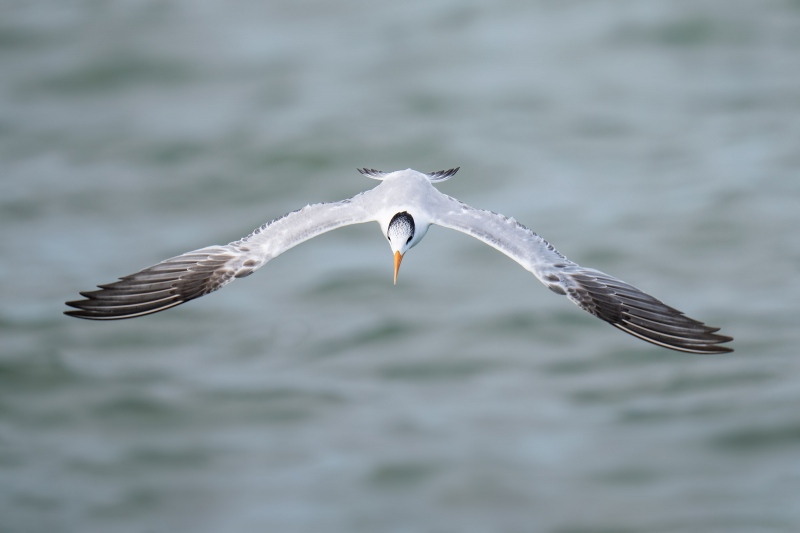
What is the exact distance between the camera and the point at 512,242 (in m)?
14.8

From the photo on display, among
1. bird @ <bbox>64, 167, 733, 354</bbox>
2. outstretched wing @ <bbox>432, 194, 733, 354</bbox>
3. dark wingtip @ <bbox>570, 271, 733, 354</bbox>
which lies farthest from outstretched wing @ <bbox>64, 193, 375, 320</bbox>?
dark wingtip @ <bbox>570, 271, 733, 354</bbox>

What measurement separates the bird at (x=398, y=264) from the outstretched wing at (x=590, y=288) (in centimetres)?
1

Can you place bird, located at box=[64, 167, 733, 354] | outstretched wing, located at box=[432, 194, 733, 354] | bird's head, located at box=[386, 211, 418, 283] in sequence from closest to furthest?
outstretched wing, located at box=[432, 194, 733, 354] < bird, located at box=[64, 167, 733, 354] < bird's head, located at box=[386, 211, 418, 283]

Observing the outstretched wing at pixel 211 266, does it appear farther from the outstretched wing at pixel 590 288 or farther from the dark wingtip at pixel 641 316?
the dark wingtip at pixel 641 316

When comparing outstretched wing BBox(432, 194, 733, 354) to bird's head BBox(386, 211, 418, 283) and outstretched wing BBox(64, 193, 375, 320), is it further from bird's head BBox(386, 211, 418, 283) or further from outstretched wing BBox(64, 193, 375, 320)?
outstretched wing BBox(64, 193, 375, 320)

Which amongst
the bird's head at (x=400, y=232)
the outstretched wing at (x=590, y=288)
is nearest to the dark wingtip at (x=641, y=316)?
the outstretched wing at (x=590, y=288)

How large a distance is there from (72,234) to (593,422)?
1288 cm

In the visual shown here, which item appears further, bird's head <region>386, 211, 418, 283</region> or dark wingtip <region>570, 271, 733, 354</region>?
bird's head <region>386, 211, 418, 283</region>

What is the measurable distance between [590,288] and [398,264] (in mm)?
2398

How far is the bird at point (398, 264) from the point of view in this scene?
13789 millimetres

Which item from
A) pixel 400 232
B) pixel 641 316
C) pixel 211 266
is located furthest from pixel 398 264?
pixel 641 316

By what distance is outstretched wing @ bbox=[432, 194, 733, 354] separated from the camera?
529 inches

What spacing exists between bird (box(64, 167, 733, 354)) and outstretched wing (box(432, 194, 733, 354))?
0.01m

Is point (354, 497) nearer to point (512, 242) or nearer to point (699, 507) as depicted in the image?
point (699, 507)
